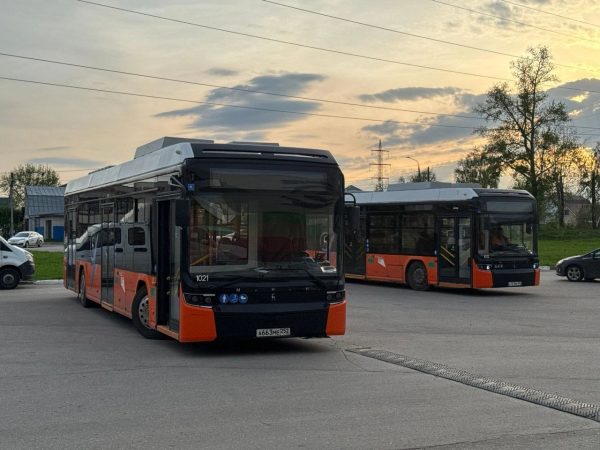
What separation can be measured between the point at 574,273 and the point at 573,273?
0.05m

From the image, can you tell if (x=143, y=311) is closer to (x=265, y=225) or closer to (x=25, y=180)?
(x=265, y=225)

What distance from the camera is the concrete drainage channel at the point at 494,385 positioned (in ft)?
25.1

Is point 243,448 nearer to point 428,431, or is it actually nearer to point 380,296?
point 428,431

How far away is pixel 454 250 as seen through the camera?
2227 centimetres

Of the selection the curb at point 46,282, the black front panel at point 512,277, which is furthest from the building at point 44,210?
the black front panel at point 512,277

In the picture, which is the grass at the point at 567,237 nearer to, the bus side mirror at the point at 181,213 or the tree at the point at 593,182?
the tree at the point at 593,182

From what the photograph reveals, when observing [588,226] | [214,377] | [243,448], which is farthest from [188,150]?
[588,226]

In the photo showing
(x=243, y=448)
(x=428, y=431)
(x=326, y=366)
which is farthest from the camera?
(x=326, y=366)

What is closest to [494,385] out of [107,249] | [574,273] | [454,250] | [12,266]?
[107,249]

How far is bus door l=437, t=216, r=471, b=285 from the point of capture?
21.8m

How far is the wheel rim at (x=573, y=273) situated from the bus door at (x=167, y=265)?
20195 mm

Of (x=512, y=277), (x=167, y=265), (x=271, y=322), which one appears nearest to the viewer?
(x=271, y=322)

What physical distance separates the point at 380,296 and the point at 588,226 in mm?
64267

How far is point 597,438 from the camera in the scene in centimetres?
655
